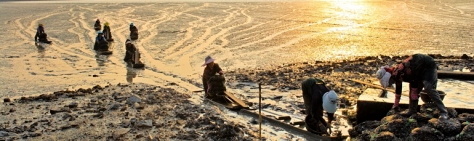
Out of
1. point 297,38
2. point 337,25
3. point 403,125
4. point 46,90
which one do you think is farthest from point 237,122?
point 337,25

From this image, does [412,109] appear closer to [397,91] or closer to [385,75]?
[397,91]

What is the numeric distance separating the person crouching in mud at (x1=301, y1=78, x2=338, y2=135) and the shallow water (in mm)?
4789

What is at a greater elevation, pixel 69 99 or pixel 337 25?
pixel 337 25

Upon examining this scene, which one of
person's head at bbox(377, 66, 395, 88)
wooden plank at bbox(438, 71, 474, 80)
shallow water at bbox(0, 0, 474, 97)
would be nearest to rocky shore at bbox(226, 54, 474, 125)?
shallow water at bbox(0, 0, 474, 97)

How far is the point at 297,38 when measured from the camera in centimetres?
1973

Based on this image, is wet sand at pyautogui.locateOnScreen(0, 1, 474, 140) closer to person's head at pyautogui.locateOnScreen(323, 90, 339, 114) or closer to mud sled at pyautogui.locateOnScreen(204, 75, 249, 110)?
mud sled at pyautogui.locateOnScreen(204, 75, 249, 110)

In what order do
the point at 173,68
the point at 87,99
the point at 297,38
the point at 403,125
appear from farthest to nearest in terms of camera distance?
1. the point at 297,38
2. the point at 173,68
3. the point at 87,99
4. the point at 403,125

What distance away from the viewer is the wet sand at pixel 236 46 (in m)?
12.9

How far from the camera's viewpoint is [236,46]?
18.1 meters

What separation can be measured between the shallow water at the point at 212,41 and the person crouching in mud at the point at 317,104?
4.79m

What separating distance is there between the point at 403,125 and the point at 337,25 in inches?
657

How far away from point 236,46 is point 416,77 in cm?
1097

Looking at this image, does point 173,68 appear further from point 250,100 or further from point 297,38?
point 297,38

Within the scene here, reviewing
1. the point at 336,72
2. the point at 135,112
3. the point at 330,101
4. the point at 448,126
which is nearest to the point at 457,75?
the point at 336,72
